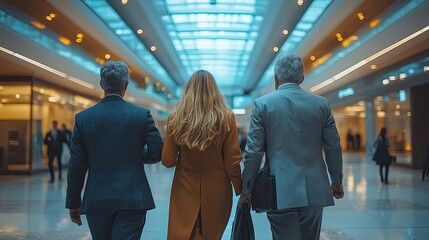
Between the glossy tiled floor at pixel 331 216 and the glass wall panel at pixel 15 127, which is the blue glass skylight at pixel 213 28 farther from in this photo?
the glossy tiled floor at pixel 331 216

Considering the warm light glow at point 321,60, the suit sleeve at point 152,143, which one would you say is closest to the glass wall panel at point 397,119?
the warm light glow at point 321,60

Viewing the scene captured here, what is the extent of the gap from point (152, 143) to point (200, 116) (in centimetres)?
39

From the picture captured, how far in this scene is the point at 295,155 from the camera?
10.5ft

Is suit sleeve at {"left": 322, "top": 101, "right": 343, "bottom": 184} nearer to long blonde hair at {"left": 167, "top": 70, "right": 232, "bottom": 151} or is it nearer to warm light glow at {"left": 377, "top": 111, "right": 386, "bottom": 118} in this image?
long blonde hair at {"left": 167, "top": 70, "right": 232, "bottom": 151}

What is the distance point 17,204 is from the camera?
29.2 feet

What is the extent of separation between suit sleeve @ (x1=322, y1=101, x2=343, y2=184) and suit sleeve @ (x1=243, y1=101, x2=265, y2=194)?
1.57 ft

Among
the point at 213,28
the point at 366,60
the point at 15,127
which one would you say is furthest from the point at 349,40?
the point at 15,127

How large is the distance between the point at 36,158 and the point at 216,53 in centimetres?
1973

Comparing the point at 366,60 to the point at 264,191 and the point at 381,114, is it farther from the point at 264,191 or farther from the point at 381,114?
the point at 264,191

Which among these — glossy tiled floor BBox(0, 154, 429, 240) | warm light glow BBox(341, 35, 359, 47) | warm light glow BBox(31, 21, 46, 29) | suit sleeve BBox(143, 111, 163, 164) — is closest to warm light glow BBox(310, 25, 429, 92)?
warm light glow BBox(341, 35, 359, 47)

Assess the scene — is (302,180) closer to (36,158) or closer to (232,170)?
(232,170)

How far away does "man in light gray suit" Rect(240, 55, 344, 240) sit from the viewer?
3.16 m

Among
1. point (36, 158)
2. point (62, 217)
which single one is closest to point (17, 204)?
point (62, 217)

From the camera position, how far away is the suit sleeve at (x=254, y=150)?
317cm
